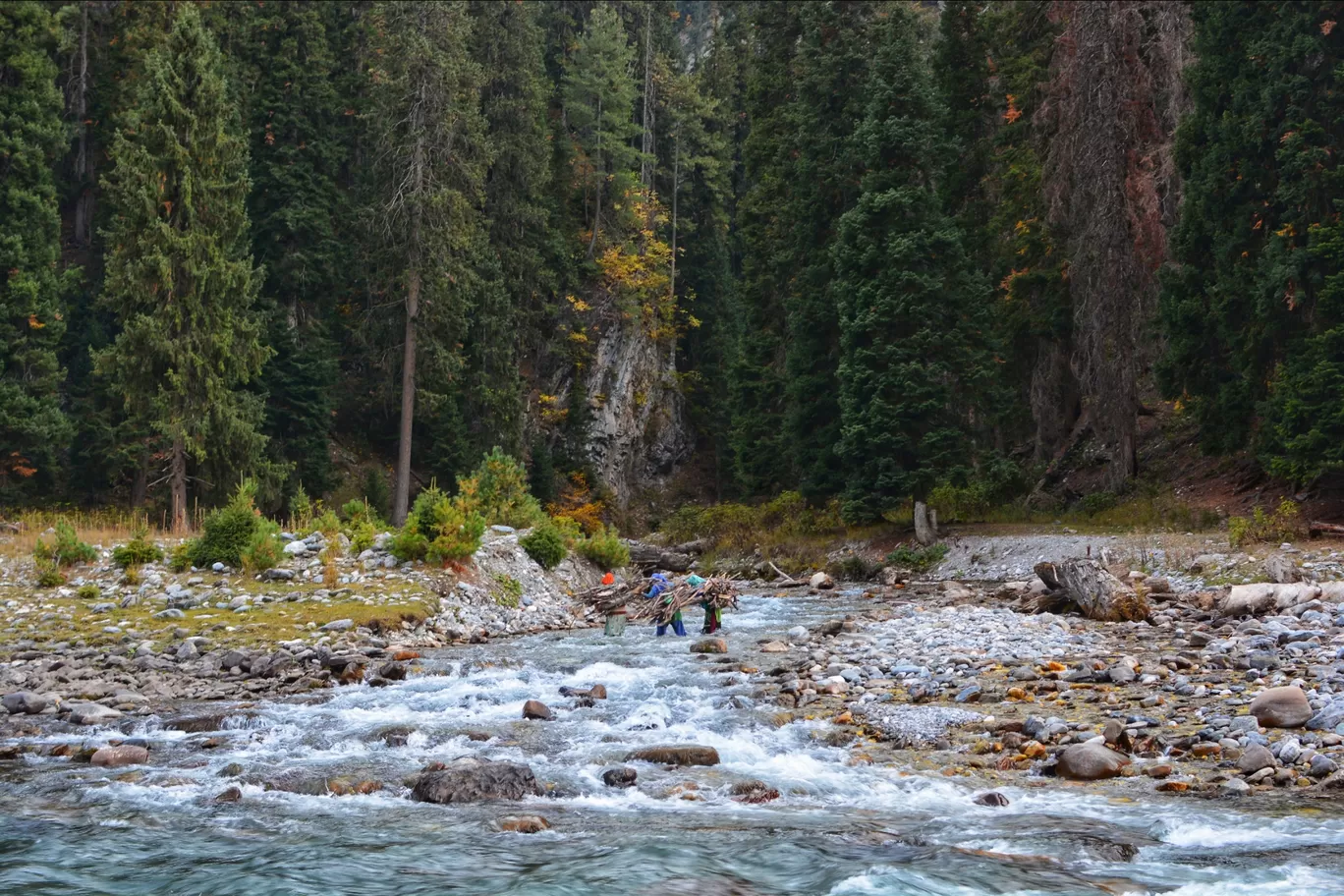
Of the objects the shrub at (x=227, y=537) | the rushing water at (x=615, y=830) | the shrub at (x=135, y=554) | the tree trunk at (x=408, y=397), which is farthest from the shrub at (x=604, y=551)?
the rushing water at (x=615, y=830)

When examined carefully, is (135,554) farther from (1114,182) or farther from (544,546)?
(1114,182)

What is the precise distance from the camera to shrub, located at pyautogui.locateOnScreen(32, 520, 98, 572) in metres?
19.8

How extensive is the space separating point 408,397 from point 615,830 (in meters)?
30.8

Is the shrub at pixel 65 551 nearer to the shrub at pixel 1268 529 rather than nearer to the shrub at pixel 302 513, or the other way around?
the shrub at pixel 302 513

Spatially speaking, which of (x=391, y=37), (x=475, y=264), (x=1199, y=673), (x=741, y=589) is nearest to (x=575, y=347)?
(x=475, y=264)

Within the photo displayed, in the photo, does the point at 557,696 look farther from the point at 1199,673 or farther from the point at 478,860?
the point at 1199,673

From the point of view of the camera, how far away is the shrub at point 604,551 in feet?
90.4

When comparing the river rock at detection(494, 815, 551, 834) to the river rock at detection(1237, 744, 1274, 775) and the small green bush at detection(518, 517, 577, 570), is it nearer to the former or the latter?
the river rock at detection(1237, 744, 1274, 775)

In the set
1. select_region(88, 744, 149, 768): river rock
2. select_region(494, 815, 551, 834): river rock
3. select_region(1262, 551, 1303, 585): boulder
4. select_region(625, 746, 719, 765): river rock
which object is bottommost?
select_region(88, 744, 149, 768): river rock

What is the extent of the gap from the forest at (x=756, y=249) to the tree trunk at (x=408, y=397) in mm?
134

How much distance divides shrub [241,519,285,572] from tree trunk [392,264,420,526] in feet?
50.6

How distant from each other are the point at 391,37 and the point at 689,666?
1196 inches

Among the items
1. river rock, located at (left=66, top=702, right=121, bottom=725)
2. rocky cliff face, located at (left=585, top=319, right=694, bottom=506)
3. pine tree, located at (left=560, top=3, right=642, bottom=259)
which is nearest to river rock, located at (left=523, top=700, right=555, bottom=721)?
river rock, located at (left=66, top=702, right=121, bottom=725)

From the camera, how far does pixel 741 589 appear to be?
30.3 meters
